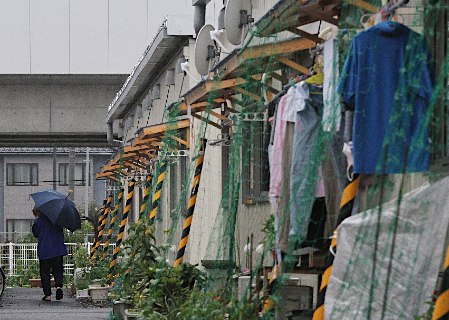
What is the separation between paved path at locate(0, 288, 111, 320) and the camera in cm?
1980

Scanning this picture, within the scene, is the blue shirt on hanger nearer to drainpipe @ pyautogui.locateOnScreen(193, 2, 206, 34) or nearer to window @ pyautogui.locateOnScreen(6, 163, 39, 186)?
drainpipe @ pyautogui.locateOnScreen(193, 2, 206, 34)

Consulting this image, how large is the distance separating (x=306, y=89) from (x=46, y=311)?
13.2 meters

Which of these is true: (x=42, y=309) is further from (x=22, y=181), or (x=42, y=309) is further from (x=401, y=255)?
(x=22, y=181)

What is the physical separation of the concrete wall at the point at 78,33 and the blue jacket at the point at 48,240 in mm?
9262

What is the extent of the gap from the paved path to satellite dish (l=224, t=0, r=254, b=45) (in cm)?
540

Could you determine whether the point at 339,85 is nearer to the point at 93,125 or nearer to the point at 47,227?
the point at 47,227

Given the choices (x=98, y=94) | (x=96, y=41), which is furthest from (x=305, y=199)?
(x=98, y=94)

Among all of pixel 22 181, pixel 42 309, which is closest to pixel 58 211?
pixel 42 309

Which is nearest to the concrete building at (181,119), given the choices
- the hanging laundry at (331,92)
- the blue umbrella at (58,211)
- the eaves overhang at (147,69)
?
the eaves overhang at (147,69)

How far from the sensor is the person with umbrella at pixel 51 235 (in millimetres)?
24469

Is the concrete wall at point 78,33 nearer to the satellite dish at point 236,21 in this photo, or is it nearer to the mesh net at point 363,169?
the satellite dish at point 236,21

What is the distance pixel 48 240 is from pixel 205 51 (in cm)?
744

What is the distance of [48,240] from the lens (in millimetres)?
24469

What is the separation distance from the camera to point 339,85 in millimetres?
7309
